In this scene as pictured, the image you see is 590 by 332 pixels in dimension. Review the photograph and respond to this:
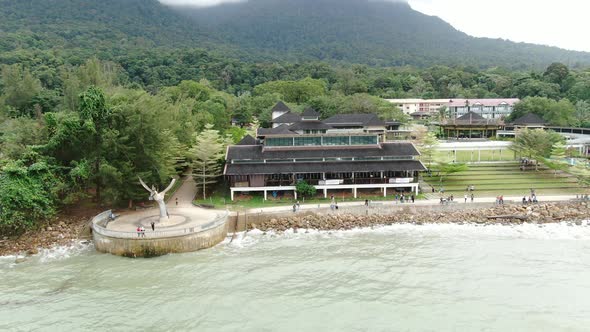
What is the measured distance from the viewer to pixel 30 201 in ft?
92.5

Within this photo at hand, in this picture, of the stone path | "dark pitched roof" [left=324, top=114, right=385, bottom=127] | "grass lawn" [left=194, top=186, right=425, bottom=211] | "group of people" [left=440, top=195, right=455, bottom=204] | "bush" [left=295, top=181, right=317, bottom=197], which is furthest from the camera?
"dark pitched roof" [left=324, top=114, right=385, bottom=127]

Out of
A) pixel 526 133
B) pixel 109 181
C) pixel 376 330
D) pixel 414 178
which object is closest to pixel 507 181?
pixel 526 133

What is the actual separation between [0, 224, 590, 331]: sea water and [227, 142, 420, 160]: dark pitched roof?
952 cm

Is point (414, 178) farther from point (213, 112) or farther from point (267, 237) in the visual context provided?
point (213, 112)

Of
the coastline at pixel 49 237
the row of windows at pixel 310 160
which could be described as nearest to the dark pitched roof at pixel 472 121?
the row of windows at pixel 310 160

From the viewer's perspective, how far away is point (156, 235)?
26.4 metres

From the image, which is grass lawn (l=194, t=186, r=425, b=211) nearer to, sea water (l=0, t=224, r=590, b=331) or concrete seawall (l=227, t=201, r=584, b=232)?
concrete seawall (l=227, t=201, r=584, b=232)

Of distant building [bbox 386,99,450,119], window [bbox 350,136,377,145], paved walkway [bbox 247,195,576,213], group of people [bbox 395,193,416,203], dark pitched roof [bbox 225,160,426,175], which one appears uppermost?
distant building [bbox 386,99,450,119]

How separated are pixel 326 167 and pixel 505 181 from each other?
17.5 metres

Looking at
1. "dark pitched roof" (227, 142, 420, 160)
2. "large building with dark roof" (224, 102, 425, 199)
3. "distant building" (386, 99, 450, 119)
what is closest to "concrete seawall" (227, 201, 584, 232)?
"large building with dark roof" (224, 102, 425, 199)

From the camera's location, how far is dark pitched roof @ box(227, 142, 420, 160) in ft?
121

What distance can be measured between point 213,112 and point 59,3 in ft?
526

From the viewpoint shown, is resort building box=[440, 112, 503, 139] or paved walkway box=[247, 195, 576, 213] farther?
resort building box=[440, 112, 503, 139]

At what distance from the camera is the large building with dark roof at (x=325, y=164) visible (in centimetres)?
3559
